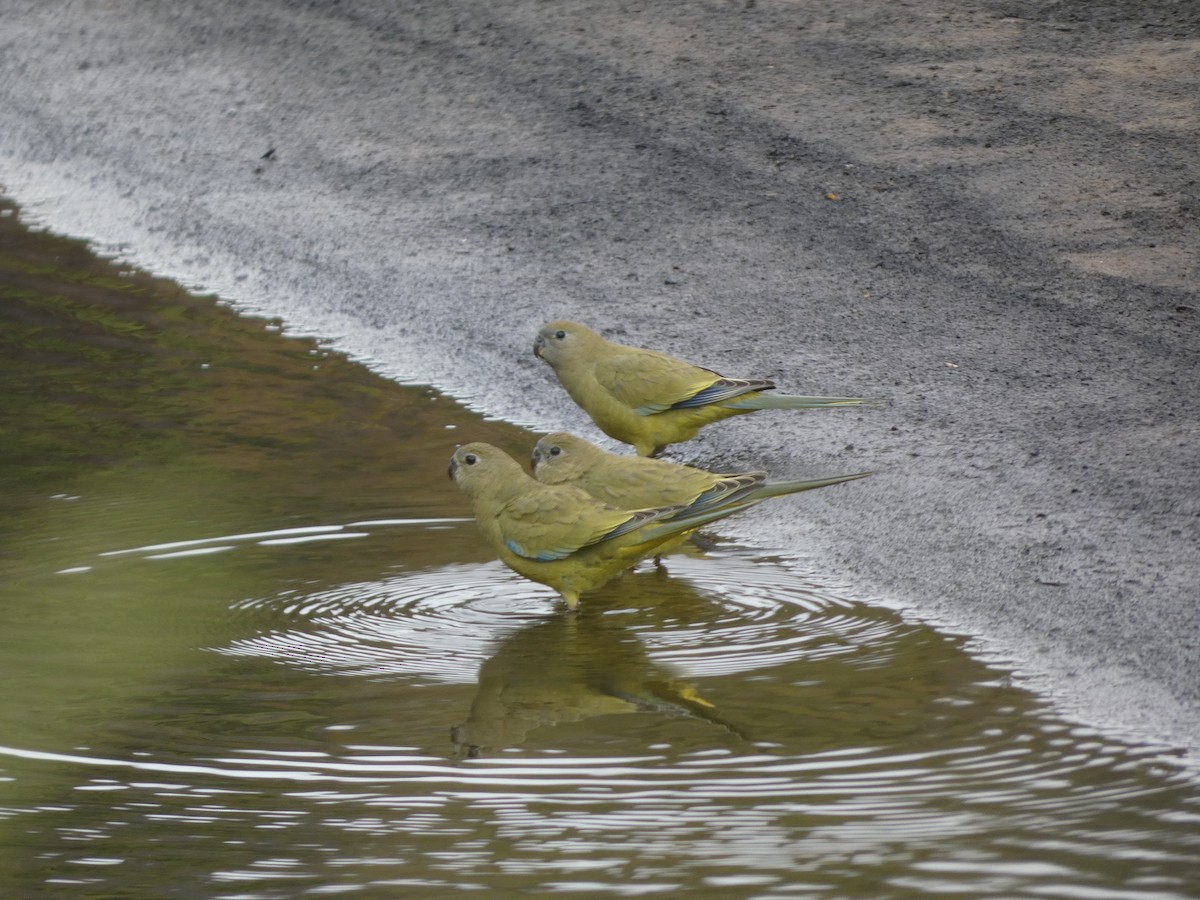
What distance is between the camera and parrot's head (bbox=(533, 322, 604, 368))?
20.2 feet

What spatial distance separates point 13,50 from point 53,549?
7.70 meters

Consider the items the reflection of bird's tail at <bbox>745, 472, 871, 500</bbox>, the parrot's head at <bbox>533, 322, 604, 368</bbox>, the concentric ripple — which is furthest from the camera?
the parrot's head at <bbox>533, 322, 604, 368</bbox>

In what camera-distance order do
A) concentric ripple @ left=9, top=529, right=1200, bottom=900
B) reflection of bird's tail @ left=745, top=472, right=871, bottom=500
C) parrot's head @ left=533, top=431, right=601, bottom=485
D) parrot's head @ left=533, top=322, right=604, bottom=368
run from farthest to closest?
1. parrot's head @ left=533, top=322, right=604, bottom=368
2. parrot's head @ left=533, top=431, right=601, bottom=485
3. reflection of bird's tail @ left=745, top=472, right=871, bottom=500
4. concentric ripple @ left=9, top=529, right=1200, bottom=900

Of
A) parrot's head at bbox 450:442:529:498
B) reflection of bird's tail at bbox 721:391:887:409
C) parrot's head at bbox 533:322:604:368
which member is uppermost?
parrot's head at bbox 533:322:604:368

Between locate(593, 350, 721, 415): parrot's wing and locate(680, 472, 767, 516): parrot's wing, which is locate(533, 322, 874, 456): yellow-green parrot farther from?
locate(680, 472, 767, 516): parrot's wing

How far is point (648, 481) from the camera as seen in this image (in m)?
5.12

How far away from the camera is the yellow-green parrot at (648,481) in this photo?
4906 millimetres

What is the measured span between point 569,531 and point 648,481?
388 millimetres

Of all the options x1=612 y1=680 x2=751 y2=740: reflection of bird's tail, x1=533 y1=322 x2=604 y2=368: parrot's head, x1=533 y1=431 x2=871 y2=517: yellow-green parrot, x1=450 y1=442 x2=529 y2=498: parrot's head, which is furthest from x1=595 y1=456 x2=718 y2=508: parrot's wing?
x1=533 y1=322 x2=604 y2=368: parrot's head

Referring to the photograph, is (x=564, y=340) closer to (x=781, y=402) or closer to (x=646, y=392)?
(x=646, y=392)

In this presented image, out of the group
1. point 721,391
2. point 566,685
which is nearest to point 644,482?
point 721,391

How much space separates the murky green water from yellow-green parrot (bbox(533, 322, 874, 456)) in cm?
41

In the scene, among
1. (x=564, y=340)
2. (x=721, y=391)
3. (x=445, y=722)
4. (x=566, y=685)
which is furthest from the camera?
(x=564, y=340)

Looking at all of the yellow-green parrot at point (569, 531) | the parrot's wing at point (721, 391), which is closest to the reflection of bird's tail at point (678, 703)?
the yellow-green parrot at point (569, 531)
